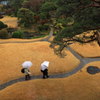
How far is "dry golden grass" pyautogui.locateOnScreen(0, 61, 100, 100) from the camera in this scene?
13.9m

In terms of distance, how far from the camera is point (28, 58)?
21.2m

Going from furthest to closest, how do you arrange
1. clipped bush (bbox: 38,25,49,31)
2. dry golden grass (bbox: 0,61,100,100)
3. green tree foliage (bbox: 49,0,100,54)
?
clipped bush (bbox: 38,25,49,31) < dry golden grass (bbox: 0,61,100,100) < green tree foliage (bbox: 49,0,100,54)

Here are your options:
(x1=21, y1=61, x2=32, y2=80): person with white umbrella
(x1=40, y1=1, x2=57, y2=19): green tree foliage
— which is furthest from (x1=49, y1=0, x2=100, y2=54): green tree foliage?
(x1=40, y1=1, x2=57, y2=19): green tree foliage

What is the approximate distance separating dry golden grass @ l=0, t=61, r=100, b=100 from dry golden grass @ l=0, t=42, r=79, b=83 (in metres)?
2.19

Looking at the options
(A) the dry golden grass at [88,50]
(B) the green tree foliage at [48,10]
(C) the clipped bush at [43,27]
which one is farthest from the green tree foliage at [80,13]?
(C) the clipped bush at [43,27]

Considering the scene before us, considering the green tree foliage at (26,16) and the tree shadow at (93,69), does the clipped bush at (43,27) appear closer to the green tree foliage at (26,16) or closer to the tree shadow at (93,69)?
the green tree foliage at (26,16)

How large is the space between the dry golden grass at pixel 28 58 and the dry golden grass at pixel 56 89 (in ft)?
7.18

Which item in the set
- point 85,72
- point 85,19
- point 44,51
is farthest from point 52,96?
point 44,51

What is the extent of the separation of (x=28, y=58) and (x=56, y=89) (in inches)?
294

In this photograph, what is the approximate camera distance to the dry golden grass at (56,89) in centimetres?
1389

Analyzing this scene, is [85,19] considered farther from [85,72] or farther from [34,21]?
[34,21]

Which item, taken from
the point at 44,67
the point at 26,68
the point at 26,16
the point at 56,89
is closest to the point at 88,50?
the point at 44,67

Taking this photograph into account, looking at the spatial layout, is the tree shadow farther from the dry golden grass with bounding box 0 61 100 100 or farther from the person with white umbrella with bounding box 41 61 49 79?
the person with white umbrella with bounding box 41 61 49 79

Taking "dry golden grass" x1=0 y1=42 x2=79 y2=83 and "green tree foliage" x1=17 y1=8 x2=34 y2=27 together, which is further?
"green tree foliage" x1=17 y1=8 x2=34 y2=27
